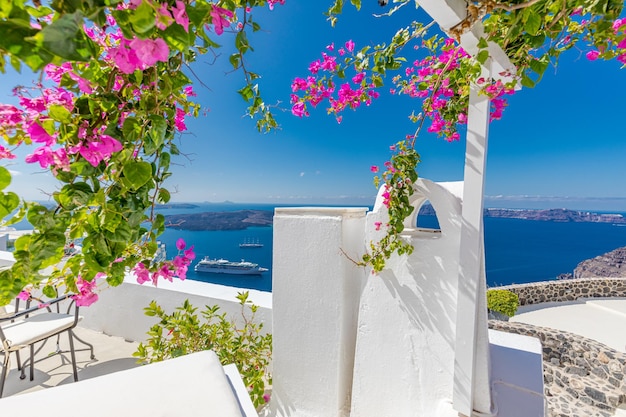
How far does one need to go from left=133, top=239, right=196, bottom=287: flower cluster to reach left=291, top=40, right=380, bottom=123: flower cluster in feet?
3.52

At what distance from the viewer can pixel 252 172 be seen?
77.4 feet

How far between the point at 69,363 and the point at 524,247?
38403mm

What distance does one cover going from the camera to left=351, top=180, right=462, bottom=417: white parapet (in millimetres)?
1803

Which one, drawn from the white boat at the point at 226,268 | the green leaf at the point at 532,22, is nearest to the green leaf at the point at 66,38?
the green leaf at the point at 532,22

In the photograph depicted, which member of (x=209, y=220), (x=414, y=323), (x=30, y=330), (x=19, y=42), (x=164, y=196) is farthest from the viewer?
(x=209, y=220)

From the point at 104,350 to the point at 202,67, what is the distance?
11.4 ft

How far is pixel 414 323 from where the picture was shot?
1961 mm

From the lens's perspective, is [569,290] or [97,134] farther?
[569,290]

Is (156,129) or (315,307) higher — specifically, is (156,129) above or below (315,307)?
A: above

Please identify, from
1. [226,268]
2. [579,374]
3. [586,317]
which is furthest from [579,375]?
[226,268]

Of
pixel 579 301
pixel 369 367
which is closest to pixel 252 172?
pixel 579 301

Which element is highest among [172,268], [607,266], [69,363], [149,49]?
[149,49]

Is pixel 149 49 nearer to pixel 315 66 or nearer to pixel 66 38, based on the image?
pixel 66 38

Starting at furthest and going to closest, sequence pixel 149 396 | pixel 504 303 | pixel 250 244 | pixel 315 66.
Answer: pixel 250 244 → pixel 504 303 → pixel 315 66 → pixel 149 396
